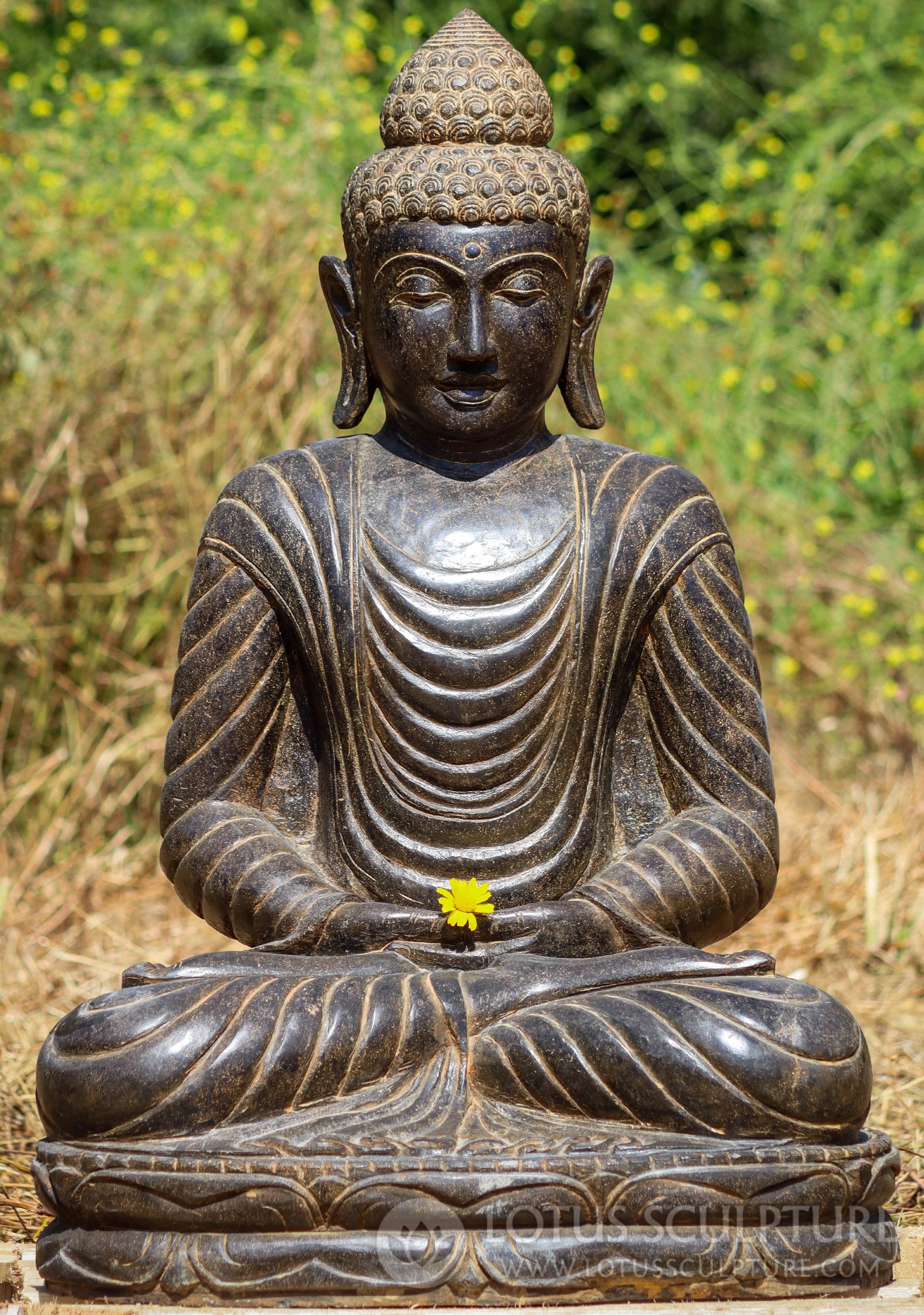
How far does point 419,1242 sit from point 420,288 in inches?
77.2

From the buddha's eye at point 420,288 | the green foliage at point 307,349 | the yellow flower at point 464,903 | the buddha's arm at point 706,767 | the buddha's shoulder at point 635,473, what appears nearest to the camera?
the yellow flower at point 464,903

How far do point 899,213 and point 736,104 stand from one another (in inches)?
60.2

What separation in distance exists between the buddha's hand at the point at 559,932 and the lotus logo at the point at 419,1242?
2.17 ft

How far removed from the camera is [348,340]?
13.8 feet

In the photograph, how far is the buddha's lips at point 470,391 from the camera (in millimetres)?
3959

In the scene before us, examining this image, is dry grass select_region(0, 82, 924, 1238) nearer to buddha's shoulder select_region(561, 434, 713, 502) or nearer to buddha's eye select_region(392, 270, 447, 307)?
buddha's shoulder select_region(561, 434, 713, 502)

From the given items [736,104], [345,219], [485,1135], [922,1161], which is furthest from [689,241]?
[485,1135]

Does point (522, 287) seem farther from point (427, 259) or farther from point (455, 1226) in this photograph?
point (455, 1226)

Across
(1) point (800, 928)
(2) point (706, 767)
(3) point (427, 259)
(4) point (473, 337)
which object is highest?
(3) point (427, 259)

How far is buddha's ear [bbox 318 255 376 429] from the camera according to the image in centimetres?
415

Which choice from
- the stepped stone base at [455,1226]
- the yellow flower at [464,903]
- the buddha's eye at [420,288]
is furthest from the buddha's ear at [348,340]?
the stepped stone base at [455,1226]

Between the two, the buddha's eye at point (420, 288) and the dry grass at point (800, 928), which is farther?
the dry grass at point (800, 928)

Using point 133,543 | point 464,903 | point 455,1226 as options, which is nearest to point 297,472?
point 464,903

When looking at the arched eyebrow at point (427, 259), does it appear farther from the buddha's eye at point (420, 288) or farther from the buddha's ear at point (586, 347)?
the buddha's ear at point (586, 347)
